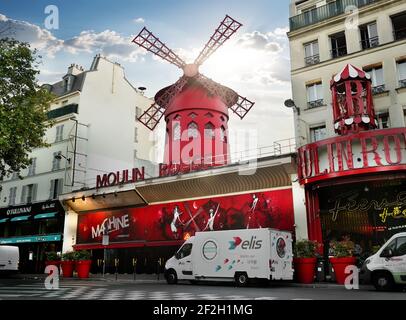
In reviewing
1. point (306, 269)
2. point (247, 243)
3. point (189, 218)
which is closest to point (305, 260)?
point (306, 269)

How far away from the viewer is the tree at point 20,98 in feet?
68.1

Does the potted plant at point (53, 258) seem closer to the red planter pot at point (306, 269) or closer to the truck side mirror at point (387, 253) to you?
the red planter pot at point (306, 269)

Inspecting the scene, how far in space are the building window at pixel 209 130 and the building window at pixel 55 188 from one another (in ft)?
35.0

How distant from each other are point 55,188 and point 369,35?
70.5 ft

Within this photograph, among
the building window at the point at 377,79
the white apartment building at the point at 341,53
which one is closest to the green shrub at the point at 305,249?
the white apartment building at the point at 341,53

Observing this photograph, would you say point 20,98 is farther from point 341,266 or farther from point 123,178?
point 341,266

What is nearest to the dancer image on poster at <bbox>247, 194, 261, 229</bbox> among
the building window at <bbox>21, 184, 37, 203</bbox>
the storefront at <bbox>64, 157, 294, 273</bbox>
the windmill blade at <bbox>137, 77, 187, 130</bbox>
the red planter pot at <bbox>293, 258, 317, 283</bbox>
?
the storefront at <bbox>64, 157, 294, 273</bbox>

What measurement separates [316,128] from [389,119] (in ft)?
10.3

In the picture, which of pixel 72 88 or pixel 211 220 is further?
pixel 72 88

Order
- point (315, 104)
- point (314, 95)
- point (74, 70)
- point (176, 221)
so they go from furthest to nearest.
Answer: point (74, 70) < point (176, 221) < point (314, 95) < point (315, 104)

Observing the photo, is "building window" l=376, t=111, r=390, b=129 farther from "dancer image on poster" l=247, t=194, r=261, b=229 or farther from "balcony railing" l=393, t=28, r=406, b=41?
"dancer image on poster" l=247, t=194, r=261, b=229

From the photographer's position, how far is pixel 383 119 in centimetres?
1719

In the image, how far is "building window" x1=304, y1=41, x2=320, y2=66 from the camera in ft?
64.6

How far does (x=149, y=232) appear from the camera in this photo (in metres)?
23.1
